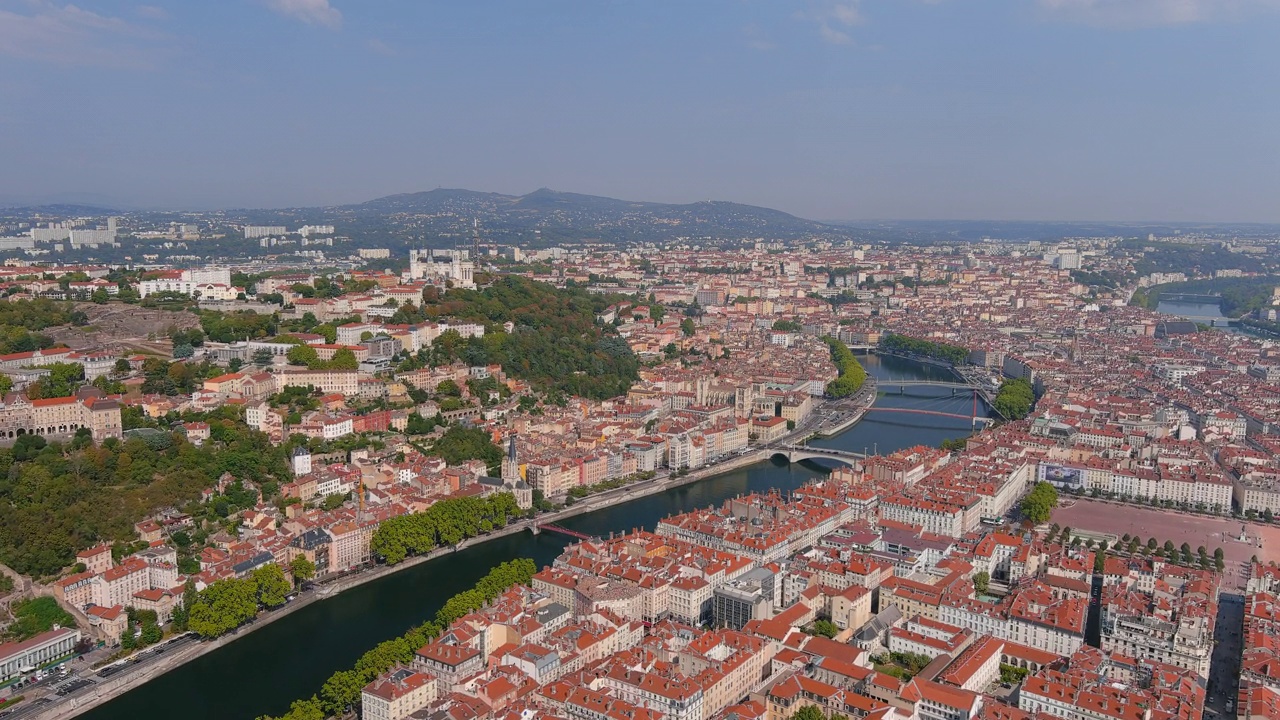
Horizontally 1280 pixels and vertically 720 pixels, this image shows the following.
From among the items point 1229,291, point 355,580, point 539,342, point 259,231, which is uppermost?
point 259,231

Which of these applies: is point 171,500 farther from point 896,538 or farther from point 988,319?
point 988,319

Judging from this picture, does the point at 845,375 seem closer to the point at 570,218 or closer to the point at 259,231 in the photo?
the point at 259,231

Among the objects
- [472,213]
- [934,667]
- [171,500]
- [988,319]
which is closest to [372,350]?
[171,500]

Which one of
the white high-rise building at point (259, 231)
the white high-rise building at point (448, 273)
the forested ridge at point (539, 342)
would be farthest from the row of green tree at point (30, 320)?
the white high-rise building at point (259, 231)

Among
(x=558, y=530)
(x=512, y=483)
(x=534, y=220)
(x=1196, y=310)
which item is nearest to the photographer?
(x=558, y=530)

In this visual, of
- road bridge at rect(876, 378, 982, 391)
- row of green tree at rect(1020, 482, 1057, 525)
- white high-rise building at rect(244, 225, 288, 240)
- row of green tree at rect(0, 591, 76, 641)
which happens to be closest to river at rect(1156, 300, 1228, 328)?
road bridge at rect(876, 378, 982, 391)

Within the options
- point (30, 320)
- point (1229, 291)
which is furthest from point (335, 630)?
point (1229, 291)

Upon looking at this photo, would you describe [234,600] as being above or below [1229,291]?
below
